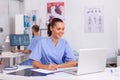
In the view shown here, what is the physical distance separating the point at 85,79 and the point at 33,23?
3.58m

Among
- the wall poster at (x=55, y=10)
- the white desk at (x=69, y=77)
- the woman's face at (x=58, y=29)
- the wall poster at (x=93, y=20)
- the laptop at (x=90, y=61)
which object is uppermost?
the wall poster at (x=55, y=10)

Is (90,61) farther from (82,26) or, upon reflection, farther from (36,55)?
(82,26)

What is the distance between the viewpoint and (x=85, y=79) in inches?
66.7

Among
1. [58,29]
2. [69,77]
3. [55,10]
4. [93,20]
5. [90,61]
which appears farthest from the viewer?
[55,10]

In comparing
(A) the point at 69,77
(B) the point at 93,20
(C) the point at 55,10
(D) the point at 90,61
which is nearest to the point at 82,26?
(B) the point at 93,20

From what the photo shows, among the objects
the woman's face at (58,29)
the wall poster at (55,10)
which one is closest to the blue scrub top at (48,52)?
the woman's face at (58,29)

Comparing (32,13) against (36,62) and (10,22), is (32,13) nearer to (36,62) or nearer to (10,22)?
(10,22)

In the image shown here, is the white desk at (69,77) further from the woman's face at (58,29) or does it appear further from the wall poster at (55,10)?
the wall poster at (55,10)

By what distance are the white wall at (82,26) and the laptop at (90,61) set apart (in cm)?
266

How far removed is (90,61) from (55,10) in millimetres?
3254

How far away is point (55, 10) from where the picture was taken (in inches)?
196

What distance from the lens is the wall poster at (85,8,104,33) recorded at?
4.64m

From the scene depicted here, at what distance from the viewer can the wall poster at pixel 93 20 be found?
464cm

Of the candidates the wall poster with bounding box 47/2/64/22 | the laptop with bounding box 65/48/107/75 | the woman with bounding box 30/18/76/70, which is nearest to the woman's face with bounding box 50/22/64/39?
the woman with bounding box 30/18/76/70
